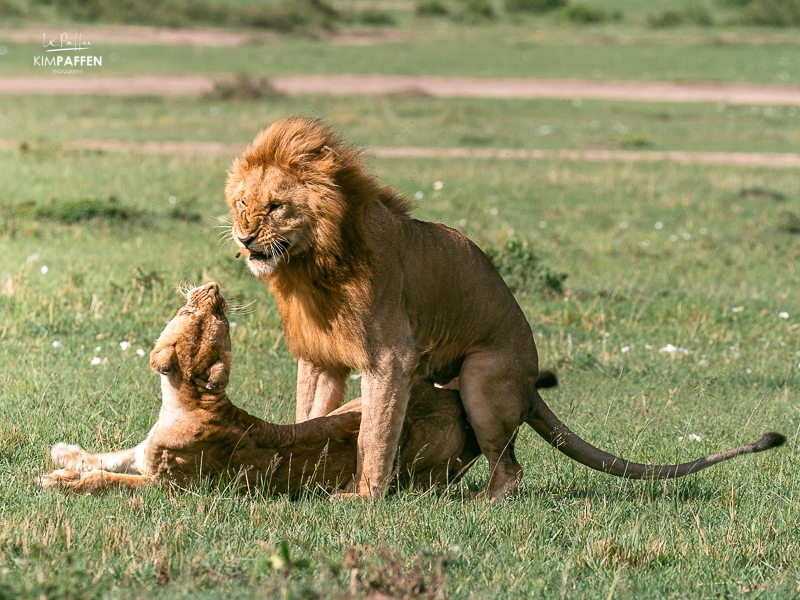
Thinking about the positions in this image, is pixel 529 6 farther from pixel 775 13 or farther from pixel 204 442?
pixel 204 442

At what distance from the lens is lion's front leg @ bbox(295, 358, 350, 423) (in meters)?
5.67

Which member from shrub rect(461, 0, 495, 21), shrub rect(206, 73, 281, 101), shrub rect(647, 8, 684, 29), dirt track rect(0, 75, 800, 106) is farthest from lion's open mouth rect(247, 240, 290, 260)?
shrub rect(647, 8, 684, 29)

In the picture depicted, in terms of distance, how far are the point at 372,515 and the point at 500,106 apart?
25.1m

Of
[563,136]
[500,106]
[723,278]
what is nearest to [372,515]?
[723,278]

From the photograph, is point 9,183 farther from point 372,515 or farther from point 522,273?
point 372,515

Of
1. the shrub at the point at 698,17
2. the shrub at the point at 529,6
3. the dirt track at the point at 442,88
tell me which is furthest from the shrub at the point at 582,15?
the dirt track at the point at 442,88

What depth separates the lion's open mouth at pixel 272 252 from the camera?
15.9 ft

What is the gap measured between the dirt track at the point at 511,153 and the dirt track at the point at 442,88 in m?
9.07

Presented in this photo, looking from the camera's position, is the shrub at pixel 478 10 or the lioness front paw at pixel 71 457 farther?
the shrub at pixel 478 10

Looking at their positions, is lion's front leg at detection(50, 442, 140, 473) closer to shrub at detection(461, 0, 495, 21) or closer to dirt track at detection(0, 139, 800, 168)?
dirt track at detection(0, 139, 800, 168)

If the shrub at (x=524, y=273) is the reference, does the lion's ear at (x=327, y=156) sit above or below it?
above

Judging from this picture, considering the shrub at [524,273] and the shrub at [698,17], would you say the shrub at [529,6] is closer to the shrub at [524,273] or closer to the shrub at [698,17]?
the shrub at [698,17]
